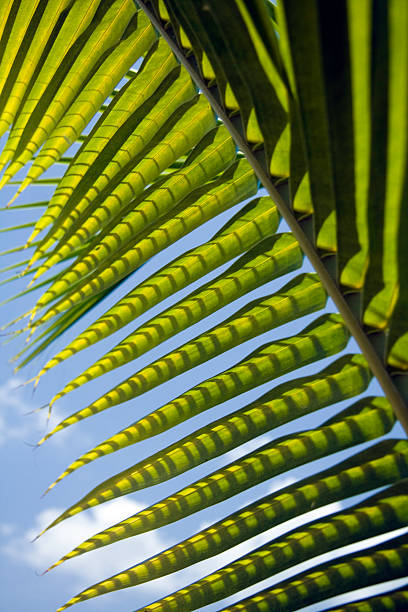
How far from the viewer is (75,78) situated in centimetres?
90

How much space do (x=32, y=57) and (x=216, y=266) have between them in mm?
454

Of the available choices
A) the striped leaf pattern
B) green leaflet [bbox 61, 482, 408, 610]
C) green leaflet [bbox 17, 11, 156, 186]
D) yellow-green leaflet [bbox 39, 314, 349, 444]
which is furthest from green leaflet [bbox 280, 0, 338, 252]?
green leaflet [bbox 17, 11, 156, 186]

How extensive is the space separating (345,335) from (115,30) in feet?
1.92

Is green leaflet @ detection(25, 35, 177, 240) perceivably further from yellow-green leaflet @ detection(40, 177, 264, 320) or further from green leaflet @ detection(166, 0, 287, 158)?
green leaflet @ detection(166, 0, 287, 158)

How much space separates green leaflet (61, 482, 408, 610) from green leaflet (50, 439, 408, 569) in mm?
21

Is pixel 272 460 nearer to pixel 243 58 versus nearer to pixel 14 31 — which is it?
pixel 243 58

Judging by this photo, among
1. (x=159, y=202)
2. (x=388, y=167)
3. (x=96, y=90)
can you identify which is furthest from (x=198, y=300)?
(x=388, y=167)

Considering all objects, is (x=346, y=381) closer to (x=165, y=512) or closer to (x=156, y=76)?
(x=165, y=512)

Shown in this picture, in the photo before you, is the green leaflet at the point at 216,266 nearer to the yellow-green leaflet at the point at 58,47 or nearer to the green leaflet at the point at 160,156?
the green leaflet at the point at 160,156

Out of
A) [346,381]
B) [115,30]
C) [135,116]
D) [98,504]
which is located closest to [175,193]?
[135,116]

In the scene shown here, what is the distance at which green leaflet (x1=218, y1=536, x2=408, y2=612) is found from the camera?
2.12 feet

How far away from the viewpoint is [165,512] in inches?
32.9

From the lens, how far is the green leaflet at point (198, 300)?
2.77 ft

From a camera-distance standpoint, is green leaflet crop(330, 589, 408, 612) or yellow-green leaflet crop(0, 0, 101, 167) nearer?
green leaflet crop(330, 589, 408, 612)
